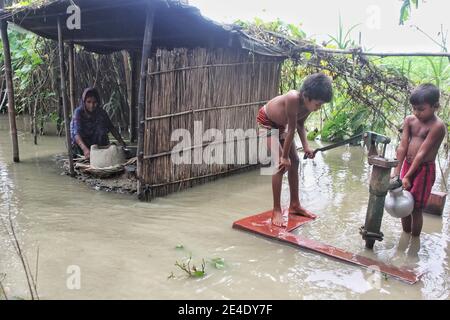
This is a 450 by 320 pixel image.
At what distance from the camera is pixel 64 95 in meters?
5.37

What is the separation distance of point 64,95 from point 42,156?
1718 millimetres

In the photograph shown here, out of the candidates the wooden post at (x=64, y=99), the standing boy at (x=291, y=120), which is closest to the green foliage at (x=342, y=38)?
the standing boy at (x=291, y=120)

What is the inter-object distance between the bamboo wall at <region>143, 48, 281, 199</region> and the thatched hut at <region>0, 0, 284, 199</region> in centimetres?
1

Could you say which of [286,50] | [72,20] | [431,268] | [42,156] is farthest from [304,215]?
[42,156]

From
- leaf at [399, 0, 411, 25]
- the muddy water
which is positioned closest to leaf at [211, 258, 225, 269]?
the muddy water

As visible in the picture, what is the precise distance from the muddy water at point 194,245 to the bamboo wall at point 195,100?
27 centimetres

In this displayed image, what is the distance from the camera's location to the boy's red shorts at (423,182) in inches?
131

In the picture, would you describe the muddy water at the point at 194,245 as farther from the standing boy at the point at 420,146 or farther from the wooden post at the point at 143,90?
the standing boy at the point at 420,146

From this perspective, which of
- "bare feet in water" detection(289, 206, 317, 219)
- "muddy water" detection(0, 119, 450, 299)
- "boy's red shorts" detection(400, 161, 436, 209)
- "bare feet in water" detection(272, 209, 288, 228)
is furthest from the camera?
"bare feet in water" detection(289, 206, 317, 219)

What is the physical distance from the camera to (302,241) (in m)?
3.46

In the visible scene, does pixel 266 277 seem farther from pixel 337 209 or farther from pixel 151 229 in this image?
pixel 337 209

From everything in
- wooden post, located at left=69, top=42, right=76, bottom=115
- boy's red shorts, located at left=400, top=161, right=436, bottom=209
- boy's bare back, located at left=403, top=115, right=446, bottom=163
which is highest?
wooden post, located at left=69, top=42, right=76, bottom=115

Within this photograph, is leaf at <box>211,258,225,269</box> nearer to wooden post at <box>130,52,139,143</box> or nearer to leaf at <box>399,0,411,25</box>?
leaf at <box>399,0,411,25</box>

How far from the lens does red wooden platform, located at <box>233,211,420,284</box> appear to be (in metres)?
2.96
